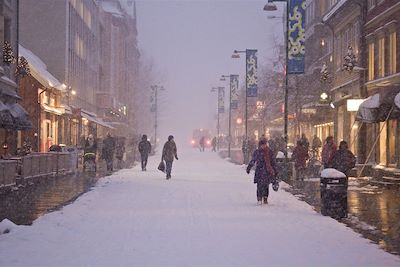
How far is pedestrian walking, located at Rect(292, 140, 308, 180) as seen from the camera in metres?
27.4

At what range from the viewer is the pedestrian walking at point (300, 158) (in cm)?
2736

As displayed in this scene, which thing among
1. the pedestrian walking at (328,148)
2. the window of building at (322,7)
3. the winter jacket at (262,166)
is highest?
the window of building at (322,7)

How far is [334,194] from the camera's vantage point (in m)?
14.9

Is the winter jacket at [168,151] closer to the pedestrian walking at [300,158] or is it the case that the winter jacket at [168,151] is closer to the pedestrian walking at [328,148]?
the pedestrian walking at [300,158]

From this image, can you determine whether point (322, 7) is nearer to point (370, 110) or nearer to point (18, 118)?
point (370, 110)

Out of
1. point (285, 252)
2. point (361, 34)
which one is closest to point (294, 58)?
point (361, 34)

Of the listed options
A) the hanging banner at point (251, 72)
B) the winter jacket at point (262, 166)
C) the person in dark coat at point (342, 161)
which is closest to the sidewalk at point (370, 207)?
the person in dark coat at point (342, 161)

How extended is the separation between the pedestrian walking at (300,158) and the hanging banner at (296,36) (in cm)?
327

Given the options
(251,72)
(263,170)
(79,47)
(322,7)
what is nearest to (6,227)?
(263,170)

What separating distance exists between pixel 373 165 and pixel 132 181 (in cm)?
1020

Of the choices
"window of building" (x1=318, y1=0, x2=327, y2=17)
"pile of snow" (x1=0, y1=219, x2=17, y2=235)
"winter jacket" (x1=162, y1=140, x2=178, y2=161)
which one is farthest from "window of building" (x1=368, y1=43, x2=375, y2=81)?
"pile of snow" (x1=0, y1=219, x2=17, y2=235)

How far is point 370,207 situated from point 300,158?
10.4 metres

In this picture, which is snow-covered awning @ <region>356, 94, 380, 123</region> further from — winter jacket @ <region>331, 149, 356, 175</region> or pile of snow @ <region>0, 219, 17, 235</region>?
pile of snow @ <region>0, 219, 17, 235</region>

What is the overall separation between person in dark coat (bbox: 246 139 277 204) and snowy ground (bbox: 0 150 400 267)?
0.41 metres
